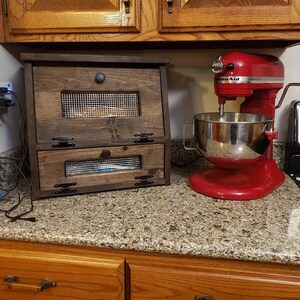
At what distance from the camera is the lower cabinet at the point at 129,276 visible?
0.66 metres

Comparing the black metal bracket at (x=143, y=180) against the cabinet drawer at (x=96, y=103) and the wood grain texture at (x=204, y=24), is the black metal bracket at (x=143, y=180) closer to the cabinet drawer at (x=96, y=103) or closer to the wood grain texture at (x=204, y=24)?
the cabinet drawer at (x=96, y=103)

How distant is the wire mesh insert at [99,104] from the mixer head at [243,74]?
0.26 metres

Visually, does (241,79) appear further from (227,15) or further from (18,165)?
(18,165)

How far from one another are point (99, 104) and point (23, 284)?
0.52 metres

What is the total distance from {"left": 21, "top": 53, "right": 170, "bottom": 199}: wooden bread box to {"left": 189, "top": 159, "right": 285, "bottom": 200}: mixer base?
0.13 meters

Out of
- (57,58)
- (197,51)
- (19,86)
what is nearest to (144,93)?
(57,58)

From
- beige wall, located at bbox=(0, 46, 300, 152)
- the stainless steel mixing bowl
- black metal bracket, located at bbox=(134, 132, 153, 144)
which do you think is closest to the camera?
the stainless steel mixing bowl

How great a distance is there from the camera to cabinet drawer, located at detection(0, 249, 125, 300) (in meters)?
0.70

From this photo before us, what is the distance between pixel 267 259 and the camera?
0.63 metres

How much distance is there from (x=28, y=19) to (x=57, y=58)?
19 centimetres

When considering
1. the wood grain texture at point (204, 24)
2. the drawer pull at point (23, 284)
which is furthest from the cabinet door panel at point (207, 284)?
the wood grain texture at point (204, 24)

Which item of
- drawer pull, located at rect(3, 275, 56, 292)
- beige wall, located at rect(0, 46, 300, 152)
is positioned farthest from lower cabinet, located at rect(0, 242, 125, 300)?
beige wall, located at rect(0, 46, 300, 152)

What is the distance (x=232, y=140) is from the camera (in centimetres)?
85

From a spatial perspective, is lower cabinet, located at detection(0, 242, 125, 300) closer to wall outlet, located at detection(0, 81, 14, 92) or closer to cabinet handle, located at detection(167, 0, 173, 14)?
wall outlet, located at detection(0, 81, 14, 92)
